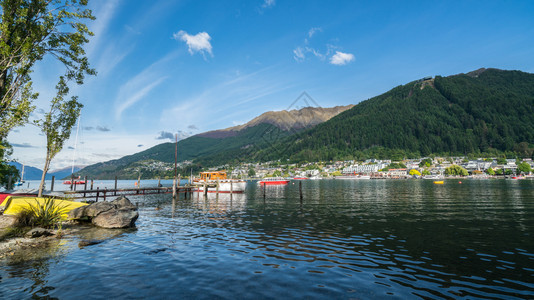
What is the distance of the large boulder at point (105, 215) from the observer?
20141 mm

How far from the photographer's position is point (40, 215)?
58.2 ft

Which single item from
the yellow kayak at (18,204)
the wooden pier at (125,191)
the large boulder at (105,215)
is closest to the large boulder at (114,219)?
the large boulder at (105,215)

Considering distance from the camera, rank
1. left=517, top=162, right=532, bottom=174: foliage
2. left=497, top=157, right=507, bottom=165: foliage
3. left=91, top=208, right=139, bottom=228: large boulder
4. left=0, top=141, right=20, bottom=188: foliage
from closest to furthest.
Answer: left=91, top=208, right=139, bottom=228: large boulder < left=0, top=141, right=20, bottom=188: foliage < left=517, top=162, right=532, bottom=174: foliage < left=497, top=157, right=507, bottom=165: foliage

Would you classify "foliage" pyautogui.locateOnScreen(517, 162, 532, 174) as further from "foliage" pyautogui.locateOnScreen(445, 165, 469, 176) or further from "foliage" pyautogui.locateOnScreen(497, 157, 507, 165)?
"foliage" pyautogui.locateOnScreen(497, 157, 507, 165)

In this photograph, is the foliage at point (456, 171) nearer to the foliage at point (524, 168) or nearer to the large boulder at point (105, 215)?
the foliage at point (524, 168)

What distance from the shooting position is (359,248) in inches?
543

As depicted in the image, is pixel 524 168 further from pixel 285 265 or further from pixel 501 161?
pixel 285 265

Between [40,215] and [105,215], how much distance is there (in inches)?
159

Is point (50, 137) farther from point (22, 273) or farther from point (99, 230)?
point (22, 273)

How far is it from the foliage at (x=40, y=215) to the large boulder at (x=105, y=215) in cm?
236

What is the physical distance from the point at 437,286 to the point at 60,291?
12631 mm

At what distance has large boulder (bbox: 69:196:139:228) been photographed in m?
20.1

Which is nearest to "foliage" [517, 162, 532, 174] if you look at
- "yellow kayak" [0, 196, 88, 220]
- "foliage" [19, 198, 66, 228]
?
"yellow kayak" [0, 196, 88, 220]

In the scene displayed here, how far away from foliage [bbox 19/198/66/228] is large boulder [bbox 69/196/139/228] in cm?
236
